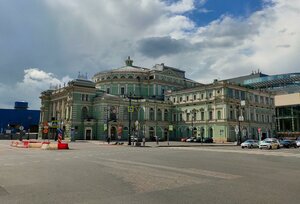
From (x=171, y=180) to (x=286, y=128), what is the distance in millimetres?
100583

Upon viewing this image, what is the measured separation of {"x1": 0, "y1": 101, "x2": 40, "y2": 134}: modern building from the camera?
4589 inches

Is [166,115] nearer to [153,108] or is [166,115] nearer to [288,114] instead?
[153,108]

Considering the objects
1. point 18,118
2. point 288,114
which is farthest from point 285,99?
point 18,118

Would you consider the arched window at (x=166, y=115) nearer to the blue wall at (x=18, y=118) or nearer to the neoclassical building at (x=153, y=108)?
the neoclassical building at (x=153, y=108)

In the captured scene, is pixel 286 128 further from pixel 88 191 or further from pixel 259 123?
pixel 88 191

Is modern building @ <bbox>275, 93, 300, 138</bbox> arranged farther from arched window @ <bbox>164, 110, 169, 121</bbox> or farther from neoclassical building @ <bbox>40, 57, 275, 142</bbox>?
arched window @ <bbox>164, 110, 169, 121</bbox>

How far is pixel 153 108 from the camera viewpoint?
274 feet

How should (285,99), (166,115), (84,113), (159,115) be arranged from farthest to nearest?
(285,99)
(166,115)
(159,115)
(84,113)

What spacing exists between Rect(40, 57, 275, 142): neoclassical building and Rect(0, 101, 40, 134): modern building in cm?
3391

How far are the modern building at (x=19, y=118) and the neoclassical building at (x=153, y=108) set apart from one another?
3391 cm

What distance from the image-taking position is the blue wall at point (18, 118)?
4601 inches

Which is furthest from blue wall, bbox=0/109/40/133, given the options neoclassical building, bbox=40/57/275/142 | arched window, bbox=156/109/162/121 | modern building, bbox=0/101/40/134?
arched window, bbox=156/109/162/121

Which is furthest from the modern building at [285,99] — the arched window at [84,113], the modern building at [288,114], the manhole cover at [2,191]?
the manhole cover at [2,191]

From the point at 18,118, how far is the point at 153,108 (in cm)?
6832
